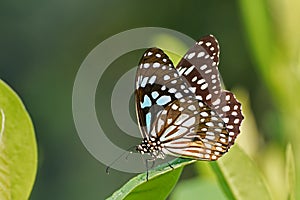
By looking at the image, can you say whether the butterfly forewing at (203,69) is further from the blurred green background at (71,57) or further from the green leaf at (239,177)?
the blurred green background at (71,57)

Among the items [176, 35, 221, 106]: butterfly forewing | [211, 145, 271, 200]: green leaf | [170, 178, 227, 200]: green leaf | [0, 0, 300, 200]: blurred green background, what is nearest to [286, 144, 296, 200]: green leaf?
[211, 145, 271, 200]: green leaf

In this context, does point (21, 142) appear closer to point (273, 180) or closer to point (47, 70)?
point (273, 180)

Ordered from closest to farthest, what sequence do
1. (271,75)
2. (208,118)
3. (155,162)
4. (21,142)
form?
(21,142) < (208,118) < (155,162) < (271,75)

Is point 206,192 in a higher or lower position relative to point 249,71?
higher

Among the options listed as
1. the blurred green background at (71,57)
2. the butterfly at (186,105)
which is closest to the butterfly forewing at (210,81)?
the butterfly at (186,105)

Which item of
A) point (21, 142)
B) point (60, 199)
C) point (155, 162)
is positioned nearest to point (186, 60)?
point (155, 162)

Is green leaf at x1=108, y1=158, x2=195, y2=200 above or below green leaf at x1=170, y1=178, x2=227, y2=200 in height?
above

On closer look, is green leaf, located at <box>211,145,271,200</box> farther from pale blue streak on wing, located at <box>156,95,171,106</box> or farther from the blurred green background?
the blurred green background
